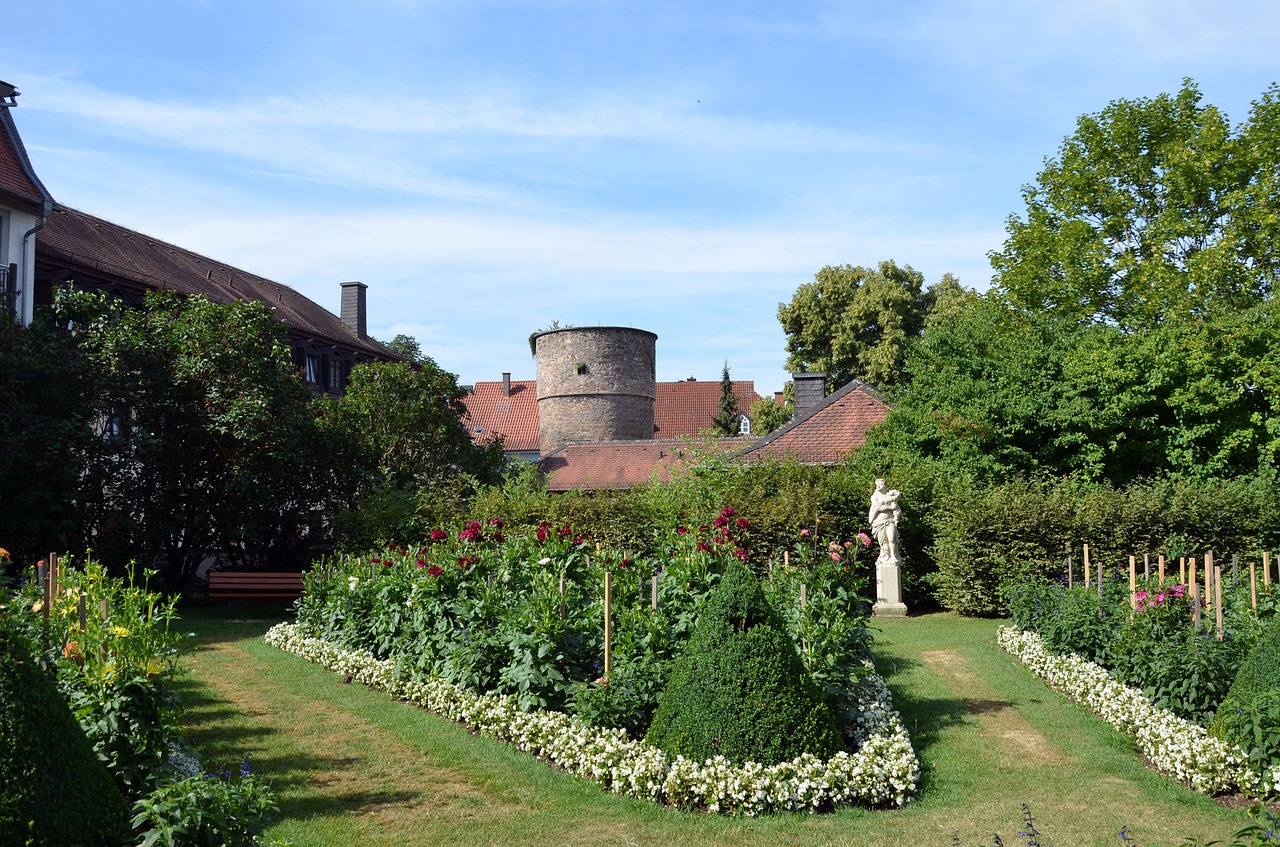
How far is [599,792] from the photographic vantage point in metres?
6.98

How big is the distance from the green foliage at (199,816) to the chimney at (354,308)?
38002 mm

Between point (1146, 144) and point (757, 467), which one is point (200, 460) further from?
point (1146, 144)

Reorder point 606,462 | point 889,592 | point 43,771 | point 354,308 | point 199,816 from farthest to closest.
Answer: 1. point 354,308
2. point 606,462
3. point 889,592
4. point 199,816
5. point 43,771

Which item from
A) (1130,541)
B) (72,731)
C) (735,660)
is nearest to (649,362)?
(1130,541)

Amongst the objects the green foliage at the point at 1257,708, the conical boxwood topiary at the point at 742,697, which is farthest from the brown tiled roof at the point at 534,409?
the green foliage at the point at 1257,708

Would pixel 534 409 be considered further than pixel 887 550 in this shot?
Yes

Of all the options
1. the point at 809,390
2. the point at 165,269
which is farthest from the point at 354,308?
the point at 809,390

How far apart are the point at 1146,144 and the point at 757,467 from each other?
48.5 ft

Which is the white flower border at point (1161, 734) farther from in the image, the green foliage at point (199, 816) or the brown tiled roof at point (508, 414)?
the brown tiled roof at point (508, 414)

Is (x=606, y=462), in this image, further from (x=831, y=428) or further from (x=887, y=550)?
(x=887, y=550)

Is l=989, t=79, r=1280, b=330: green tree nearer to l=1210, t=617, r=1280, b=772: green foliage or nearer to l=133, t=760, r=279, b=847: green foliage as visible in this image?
l=1210, t=617, r=1280, b=772: green foliage

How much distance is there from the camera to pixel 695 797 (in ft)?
22.1

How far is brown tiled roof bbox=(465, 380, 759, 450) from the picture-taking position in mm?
57375

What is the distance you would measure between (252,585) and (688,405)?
44492 millimetres
